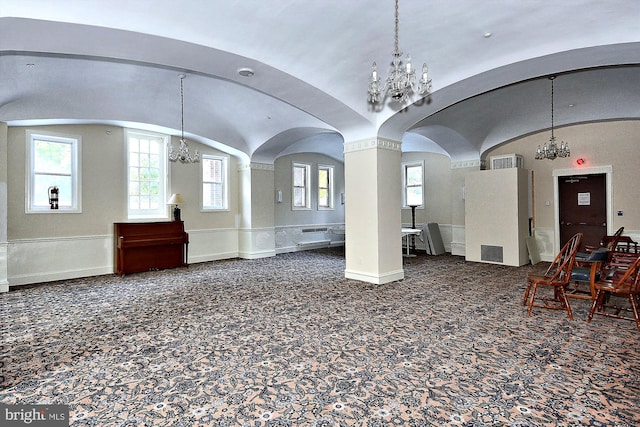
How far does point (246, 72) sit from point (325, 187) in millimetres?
7864

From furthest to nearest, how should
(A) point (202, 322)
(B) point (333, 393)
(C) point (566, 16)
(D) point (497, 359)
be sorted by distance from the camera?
1. (A) point (202, 322)
2. (C) point (566, 16)
3. (D) point (497, 359)
4. (B) point (333, 393)

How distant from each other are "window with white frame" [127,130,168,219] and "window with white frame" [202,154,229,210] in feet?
3.34

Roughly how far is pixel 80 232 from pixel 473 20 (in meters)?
7.45

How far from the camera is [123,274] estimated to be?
6.97 metres

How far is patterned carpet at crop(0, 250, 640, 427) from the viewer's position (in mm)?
2279

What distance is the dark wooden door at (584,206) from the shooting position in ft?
25.9

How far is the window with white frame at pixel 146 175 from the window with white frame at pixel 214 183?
3.34ft

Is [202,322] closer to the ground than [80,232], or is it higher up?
closer to the ground

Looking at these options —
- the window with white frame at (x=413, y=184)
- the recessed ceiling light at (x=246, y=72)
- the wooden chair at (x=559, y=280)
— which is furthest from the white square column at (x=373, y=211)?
the window with white frame at (x=413, y=184)

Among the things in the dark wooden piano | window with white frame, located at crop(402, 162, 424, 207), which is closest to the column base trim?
the dark wooden piano

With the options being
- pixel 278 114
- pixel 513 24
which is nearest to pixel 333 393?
pixel 513 24

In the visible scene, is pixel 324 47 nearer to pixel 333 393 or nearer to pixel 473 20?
pixel 473 20

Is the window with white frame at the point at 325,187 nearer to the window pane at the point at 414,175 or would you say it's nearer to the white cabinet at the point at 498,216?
the window pane at the point at 414,175

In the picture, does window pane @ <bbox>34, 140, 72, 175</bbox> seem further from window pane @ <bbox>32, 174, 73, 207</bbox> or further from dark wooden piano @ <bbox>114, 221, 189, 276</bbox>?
dark wooden piano @ <bbox>114, 221, 189, 276</bbox>
